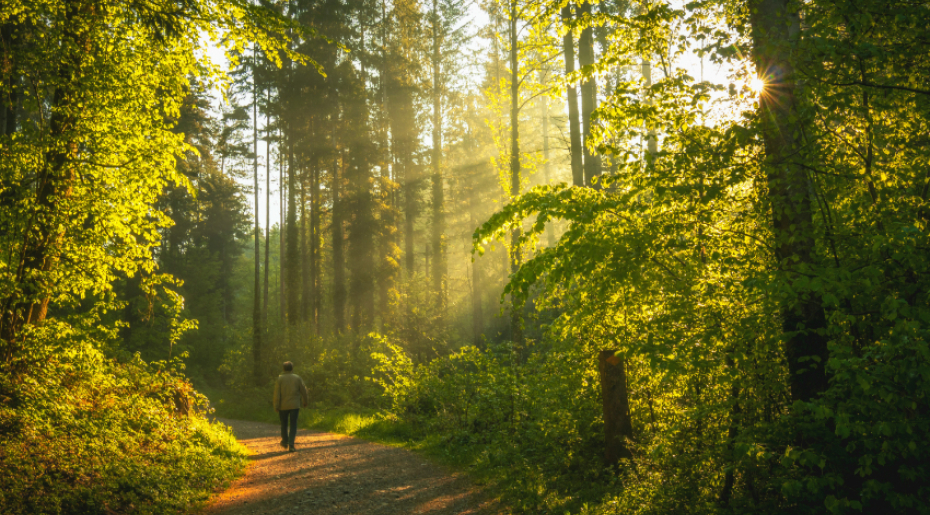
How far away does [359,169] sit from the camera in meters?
25.9

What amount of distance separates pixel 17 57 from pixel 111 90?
1.05 metres

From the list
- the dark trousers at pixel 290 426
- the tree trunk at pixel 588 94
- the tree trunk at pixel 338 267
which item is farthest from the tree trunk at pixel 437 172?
the tree trunk at pixel 588 94

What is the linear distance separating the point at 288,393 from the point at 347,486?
397 centimetres

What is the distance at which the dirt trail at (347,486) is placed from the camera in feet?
22.2

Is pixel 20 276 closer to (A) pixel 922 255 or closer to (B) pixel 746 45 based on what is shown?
(B) pixel 746 45

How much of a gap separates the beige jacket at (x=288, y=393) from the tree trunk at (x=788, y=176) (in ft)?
31.9

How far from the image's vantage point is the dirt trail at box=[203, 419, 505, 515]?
677 centimetres

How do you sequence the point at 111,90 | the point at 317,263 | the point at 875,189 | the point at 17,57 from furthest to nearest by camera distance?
the point at 317,263, the point at 111,90, the point at 17,57, the point at 875,189

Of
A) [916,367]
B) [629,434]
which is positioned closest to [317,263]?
[629,434]

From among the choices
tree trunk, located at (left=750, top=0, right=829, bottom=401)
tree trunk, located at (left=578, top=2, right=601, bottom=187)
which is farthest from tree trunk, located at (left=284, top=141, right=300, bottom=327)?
tree trunk, located at (left=750, top=0, right=829, bottom=401)

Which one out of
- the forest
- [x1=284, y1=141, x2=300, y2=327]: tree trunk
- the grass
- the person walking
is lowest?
the grass

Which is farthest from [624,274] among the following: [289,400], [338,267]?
[338,267]

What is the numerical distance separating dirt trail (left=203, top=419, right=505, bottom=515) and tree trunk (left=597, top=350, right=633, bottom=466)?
1854mm

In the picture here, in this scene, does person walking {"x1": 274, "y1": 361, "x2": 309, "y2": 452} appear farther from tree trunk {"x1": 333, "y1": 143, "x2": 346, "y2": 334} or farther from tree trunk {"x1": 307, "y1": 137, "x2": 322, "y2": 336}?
tree trunk {"x1": 307, "y1": 137, "x2": 322, "y2": 336}
